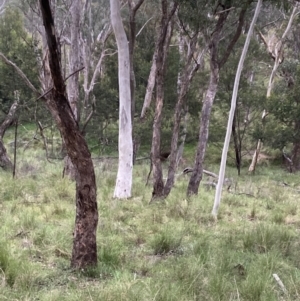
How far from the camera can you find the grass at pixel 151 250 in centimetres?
375

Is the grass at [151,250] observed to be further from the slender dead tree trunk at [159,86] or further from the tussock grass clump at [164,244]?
the slender dead tree trunk at [159,86]

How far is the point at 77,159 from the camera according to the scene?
423 centimetres

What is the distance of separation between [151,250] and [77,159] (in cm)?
179

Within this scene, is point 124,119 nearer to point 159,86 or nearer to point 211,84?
point 159,86

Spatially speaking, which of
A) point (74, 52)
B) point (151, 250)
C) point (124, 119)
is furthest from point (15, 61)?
point (151, 250)

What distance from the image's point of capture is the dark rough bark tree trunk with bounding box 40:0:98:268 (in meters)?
3.98

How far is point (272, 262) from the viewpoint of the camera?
452 centimetres

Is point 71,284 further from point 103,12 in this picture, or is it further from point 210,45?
point 103,12

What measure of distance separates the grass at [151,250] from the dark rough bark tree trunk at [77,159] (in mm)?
232

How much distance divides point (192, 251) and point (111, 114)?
16.4 metres

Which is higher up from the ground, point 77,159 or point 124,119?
point 124,119

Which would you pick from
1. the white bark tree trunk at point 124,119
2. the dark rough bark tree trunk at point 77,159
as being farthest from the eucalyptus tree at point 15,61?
the dark rough bark tree trunk at point 77,159

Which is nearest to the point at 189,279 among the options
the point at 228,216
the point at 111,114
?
the point at 228,216

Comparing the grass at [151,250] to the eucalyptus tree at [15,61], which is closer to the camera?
the grass at [151,250]
